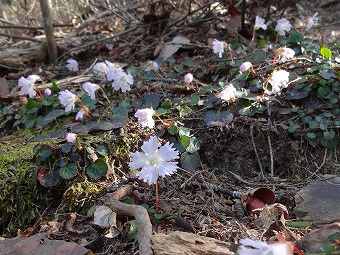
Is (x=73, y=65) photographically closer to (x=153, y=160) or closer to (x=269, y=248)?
(x=153, y=160)

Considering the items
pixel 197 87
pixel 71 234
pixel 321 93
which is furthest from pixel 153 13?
pixel 71 234

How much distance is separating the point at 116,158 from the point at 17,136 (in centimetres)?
83

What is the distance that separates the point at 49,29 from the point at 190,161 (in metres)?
1.99

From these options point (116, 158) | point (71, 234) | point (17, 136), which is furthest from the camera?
point (17, 136)

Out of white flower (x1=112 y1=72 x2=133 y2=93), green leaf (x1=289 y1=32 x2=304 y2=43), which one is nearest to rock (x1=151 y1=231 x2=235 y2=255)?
white flower (x1=112 y1=72 x2=133 y2=93)

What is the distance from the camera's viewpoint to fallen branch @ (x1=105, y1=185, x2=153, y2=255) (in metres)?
1.40

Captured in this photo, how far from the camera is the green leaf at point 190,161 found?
2.14 m

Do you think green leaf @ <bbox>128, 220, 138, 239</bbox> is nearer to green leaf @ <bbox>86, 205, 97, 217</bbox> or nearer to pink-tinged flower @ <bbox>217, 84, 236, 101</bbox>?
green leaf @ <bbox>86, 205, 97, 217</bbox>

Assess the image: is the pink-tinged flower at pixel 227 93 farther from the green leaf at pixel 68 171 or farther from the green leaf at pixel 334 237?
the green leaf at pixel 334 237

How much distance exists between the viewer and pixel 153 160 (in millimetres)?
1623

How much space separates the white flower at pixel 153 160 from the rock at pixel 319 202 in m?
0.63

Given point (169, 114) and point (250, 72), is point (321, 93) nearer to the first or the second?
point (250, 72)

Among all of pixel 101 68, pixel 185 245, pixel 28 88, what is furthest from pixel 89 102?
pixel 185 245

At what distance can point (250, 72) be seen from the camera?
2.64 meters
